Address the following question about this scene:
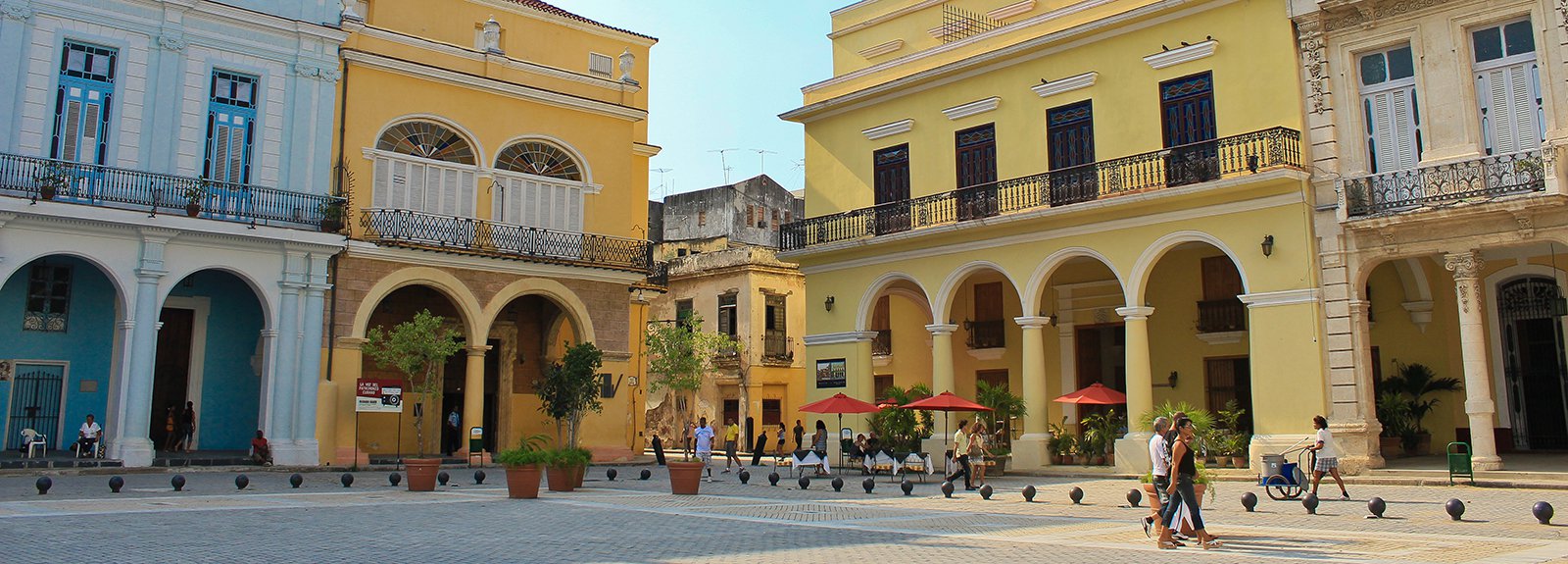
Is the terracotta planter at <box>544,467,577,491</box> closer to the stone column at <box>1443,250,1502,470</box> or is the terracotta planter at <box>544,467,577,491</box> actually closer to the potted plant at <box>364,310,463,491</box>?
the potted plant at <box>364,310,463,491</box>

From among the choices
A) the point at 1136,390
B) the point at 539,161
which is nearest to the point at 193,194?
the point at 539,161

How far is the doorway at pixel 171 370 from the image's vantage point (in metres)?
24.0

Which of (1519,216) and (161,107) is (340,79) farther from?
(1519,216)

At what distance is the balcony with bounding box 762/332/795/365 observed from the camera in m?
38.3

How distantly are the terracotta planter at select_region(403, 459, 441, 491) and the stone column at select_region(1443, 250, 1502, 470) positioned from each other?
1612 cm

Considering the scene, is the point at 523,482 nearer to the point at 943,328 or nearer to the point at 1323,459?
the point at 1323,459

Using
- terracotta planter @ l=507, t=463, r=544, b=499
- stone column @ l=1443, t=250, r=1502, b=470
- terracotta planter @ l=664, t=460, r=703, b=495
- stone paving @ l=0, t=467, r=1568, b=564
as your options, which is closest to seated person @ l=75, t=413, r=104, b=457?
stone paving @ l=0, t=467, r=1568, b=564

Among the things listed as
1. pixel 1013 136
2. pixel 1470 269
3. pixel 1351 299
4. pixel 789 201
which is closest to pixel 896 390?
pixel 1013 136

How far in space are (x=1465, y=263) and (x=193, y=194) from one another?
22.8 metres

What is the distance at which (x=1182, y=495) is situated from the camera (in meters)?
10.2

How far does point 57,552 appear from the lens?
9.40 meters

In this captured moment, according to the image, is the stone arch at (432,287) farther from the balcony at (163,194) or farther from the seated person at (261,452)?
the seated person at (261,452)

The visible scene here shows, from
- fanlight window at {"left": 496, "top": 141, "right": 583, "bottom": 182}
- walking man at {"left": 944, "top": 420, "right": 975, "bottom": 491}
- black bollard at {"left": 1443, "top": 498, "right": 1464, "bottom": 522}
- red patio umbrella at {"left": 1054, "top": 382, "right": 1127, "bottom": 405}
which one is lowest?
black bollard at {"left": 1443, "top": 498, "right": 1464, "bottom": 522}

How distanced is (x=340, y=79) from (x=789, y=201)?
26.7 m
